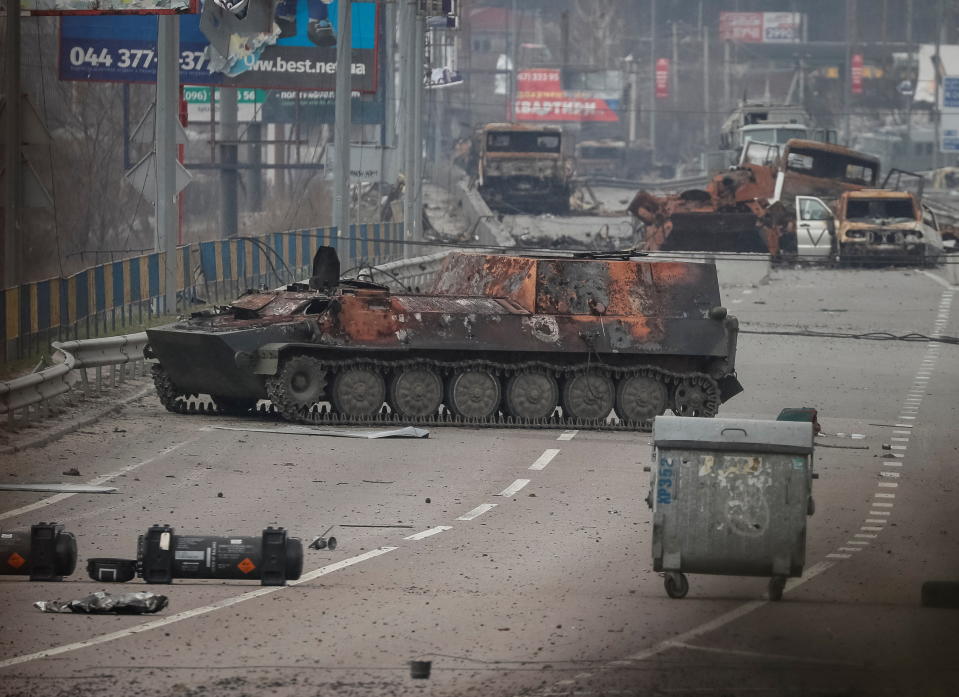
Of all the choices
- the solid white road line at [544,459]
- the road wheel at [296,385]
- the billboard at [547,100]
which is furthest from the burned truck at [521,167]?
the billboard at [547,100]

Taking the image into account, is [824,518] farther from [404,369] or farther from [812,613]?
[404,369]

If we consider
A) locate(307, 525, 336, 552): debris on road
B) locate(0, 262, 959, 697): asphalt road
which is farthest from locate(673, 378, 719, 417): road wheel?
locate(307, 525, 336, 552): debris on road

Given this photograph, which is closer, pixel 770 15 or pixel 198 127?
pixel 198 127

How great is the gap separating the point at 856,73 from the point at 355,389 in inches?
4270

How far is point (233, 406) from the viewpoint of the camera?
2233cm

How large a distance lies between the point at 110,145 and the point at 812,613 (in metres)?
39.5

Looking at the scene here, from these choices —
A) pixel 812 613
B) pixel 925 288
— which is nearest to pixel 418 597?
pixel 812 613

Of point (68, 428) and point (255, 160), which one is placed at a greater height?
point (255, 160)

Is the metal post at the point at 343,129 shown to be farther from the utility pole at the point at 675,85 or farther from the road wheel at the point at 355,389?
the utility pole at the point at 675,85

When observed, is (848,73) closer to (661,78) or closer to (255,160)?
(661,78)

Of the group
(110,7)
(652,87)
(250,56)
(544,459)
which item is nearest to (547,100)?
(652,87)

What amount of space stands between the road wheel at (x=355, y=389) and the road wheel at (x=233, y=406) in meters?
1.11

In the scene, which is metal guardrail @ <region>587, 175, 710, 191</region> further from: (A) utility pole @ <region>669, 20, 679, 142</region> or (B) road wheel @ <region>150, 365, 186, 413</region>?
(B) road wheel @ <region>150, 365, 186, 413</region>

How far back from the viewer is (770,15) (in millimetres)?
137125
